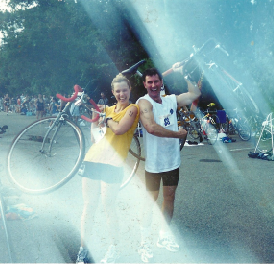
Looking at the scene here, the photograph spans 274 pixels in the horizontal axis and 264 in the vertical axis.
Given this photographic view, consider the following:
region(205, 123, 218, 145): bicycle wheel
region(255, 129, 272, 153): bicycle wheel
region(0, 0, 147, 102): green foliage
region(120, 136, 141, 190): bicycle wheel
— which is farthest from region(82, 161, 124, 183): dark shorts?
region(0, 0, 147, 102): green foliage

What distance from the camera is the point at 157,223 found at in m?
4.20

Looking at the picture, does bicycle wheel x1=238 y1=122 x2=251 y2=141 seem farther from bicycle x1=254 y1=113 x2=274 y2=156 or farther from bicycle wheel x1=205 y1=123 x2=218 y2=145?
bicycle wheel x1=205 y1=123 x2=218 y2=145

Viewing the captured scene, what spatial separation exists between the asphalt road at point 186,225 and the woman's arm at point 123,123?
124 cm

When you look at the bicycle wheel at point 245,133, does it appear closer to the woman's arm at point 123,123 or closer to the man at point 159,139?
the man at point 159,139

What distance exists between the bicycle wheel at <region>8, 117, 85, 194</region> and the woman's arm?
0.64 meters

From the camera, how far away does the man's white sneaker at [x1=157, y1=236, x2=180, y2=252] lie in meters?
3.62

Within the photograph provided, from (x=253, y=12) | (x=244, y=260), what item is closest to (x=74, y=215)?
(x=244, y=260)

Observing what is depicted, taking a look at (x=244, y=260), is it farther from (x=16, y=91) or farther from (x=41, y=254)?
(x=16, y=91)

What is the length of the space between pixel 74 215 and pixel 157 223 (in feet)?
3.64

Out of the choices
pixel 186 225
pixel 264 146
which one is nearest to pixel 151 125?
pixel 186 225

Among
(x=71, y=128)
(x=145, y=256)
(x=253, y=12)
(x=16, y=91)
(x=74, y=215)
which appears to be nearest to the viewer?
(x=145, y=256)

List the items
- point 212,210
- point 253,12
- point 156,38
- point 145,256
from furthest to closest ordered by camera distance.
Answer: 1. point 253,12
2. point 156,38
3. point 212,210
4. point 145,256

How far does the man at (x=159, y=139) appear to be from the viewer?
3.15 metres

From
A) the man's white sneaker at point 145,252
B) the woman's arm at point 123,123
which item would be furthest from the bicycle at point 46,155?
the man's white sneaker at point 145,252
